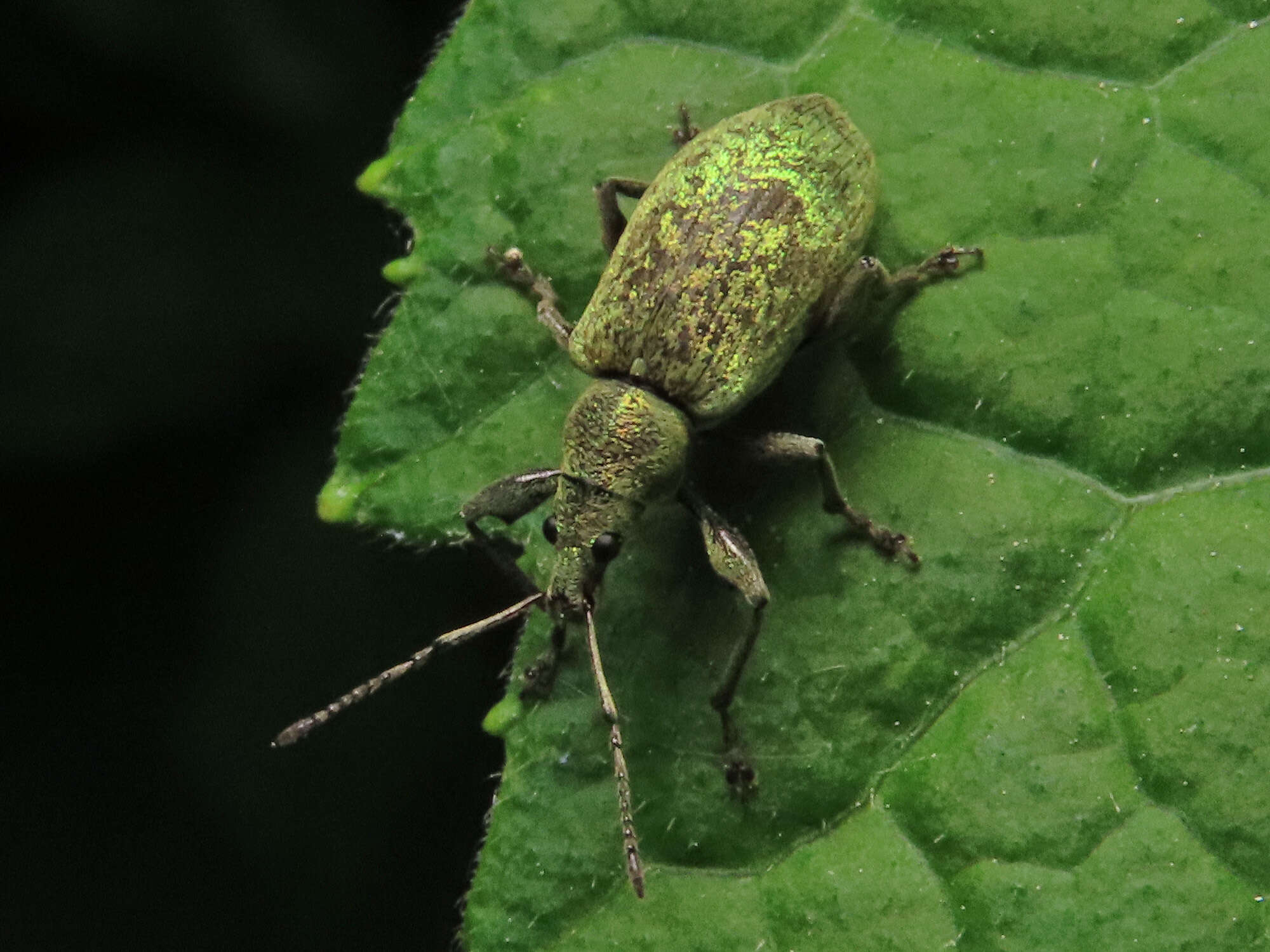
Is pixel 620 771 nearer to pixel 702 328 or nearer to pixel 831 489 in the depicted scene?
pixel 831 489

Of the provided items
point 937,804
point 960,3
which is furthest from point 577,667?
point 960,3

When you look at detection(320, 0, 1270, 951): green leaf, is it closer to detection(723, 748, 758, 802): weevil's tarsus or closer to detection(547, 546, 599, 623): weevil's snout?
detection(723, 748, 758, 802): weevil's tarsus

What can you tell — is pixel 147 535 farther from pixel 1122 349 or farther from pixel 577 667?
pixel 1122 349

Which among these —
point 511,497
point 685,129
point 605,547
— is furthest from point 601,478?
point 685,129

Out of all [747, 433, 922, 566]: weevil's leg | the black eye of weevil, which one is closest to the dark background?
the black eye of weevil

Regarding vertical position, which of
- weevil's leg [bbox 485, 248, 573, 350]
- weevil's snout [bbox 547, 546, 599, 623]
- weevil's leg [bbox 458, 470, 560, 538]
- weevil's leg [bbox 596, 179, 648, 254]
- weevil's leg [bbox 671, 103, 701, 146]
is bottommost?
weevil's snout [bbox 547, 546, 599, 623]

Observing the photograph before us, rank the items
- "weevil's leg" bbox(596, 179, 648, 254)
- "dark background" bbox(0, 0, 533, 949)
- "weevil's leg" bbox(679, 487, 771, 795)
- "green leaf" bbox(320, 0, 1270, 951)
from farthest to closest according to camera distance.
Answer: "dark background" bbox(0, 0, 533, 949)
"weevil's leg" bbox(596, 179, 648, 254)
"weevil's leg" bbox(679, 487, 771, 795)
"green leaf" bbox(320, 0, 1270, 951)
